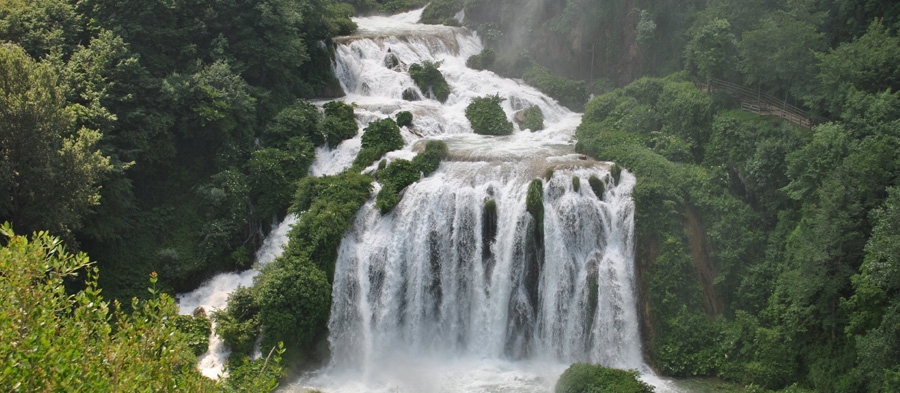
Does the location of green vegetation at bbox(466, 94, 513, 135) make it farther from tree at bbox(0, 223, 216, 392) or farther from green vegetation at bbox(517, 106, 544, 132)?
tree at bbox(0, 223, 216, 392)

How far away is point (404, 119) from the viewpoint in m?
29.5

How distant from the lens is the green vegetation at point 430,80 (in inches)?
1345

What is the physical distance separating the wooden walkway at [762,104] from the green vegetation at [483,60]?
14046mm


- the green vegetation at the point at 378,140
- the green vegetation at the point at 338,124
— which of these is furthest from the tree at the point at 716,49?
the green vegetation at the point at 338,124

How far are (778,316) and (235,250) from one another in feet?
62.4

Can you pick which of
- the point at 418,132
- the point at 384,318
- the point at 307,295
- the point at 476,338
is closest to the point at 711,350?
the point at 476,338

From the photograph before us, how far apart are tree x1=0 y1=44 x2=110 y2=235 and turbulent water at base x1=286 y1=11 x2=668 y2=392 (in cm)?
852

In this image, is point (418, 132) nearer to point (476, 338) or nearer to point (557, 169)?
point (557, 169)

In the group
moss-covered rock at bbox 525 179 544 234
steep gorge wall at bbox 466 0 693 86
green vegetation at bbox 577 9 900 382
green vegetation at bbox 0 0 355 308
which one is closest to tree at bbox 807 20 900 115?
green vegetation at bbox 577 9 900 382

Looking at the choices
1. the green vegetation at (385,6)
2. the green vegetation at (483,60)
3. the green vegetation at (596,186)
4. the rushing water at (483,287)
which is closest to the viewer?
the rushing water at (483,287)

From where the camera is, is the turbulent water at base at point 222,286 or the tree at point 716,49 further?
the tree at point 716,49

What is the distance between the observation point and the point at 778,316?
66.0ft

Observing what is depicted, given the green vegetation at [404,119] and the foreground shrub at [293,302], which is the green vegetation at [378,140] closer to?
the green vegetation at [404,119]

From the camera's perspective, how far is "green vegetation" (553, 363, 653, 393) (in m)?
18.1
